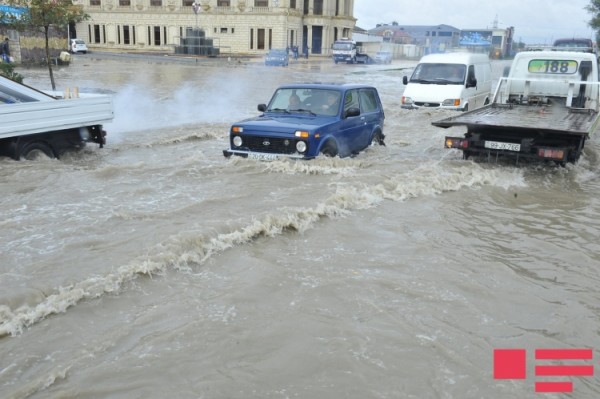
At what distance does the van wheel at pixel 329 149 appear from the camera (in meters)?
9.49

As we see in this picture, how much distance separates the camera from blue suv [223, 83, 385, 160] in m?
9.26

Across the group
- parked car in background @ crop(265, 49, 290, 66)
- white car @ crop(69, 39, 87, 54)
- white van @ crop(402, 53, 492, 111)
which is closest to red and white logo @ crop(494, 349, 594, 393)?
white van @ crop(402, 53, 492, 111)

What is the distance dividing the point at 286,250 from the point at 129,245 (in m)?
1.67

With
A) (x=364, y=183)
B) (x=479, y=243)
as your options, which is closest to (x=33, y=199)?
(x=364, y=183)

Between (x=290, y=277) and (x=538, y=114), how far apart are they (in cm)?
795

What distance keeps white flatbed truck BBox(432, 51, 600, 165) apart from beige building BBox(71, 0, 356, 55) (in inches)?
2389

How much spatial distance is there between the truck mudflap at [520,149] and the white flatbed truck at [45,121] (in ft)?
22.5

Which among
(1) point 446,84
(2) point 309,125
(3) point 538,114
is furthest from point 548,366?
(1) point 446,84

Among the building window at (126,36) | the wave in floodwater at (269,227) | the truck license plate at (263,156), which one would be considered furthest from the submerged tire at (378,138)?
the building window at (126,36)

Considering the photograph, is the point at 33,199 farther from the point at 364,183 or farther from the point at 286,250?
the point at 364,183

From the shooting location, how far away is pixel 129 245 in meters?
5.93

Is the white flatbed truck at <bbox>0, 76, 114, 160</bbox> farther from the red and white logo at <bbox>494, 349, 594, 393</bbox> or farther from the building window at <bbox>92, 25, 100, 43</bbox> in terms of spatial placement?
the building window at <bbox>92, 25, 100, 43</bbox>

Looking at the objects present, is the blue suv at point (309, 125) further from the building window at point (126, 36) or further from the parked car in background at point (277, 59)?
the building window at point (126, 36)

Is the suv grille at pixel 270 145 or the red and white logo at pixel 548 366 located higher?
the suv grille at pixel 270 145
